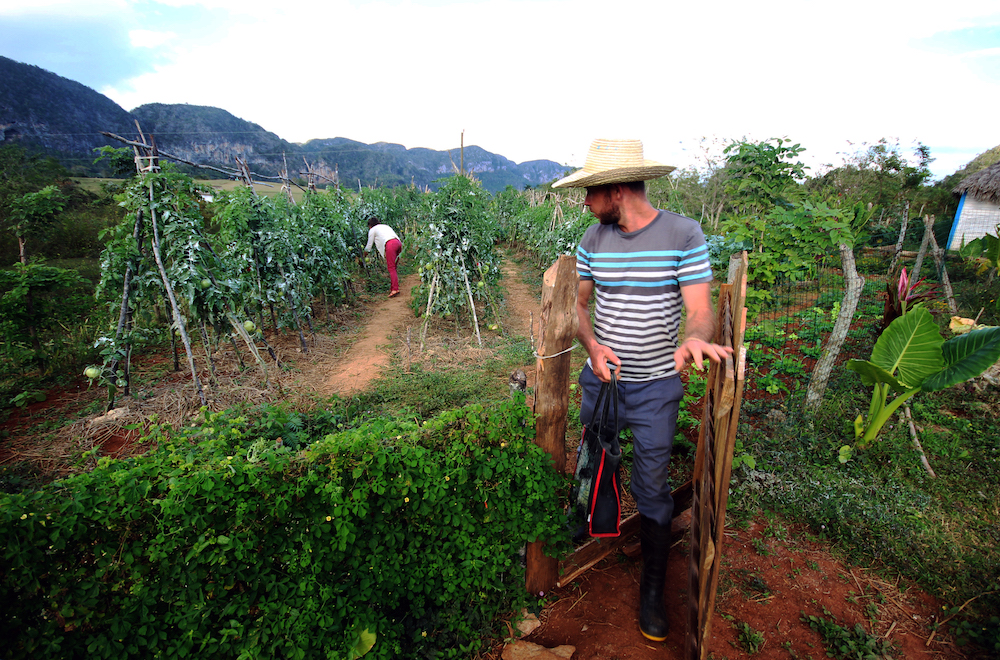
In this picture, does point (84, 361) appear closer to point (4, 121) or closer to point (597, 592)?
point (597, 592)

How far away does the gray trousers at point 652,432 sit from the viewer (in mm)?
2025

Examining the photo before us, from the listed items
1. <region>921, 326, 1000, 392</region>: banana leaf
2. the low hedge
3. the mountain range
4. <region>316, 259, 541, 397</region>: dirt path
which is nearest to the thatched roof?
the mountain range

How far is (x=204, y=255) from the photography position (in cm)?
499

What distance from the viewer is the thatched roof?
10.7 metres

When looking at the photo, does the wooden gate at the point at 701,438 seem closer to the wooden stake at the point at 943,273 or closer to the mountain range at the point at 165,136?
the wooden stake at the point at 943,273

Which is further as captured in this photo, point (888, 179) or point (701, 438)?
point (888, 179)

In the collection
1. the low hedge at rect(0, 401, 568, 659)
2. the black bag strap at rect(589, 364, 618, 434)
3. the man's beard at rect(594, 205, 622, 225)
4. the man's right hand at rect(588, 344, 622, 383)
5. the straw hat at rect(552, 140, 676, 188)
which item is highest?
the straw hat at rect(552, 140, 676, 188)

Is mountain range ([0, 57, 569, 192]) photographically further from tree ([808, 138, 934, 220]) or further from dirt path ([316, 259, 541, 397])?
tree ([808, 138, 934, 220])

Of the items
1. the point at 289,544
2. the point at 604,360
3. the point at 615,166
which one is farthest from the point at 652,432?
the point at 289,544

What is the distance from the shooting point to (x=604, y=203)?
204 centimetres

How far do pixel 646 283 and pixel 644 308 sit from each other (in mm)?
120

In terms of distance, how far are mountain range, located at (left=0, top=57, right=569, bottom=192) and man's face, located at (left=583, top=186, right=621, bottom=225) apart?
9.17m

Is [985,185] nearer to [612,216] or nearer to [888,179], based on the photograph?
[888,179]

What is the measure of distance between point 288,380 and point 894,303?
268 inches
